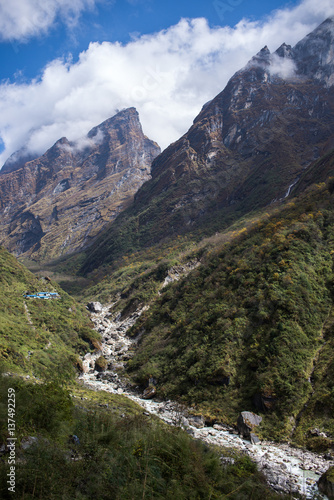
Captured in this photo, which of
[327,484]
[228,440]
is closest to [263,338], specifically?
[228,440]

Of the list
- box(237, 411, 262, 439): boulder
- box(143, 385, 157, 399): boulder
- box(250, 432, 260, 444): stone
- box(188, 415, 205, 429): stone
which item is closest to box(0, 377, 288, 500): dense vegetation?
box(250, 432, 260, 444): stone

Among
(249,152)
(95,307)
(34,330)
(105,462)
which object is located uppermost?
(249,152)

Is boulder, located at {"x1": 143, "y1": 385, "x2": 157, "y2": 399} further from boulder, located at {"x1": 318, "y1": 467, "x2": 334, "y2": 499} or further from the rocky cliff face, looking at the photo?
the rocky cliff face

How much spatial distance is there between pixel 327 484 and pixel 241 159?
570 feet

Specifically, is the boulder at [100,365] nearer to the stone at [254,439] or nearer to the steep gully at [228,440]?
the steep gully at [228,440]

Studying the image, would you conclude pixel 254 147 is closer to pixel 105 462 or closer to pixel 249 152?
pixel 249 152

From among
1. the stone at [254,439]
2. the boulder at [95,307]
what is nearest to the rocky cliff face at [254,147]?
the boulder at [95,307]

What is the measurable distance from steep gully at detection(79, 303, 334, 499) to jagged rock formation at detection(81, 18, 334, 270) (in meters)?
90.9

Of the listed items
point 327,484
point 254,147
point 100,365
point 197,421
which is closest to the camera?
point 327,484

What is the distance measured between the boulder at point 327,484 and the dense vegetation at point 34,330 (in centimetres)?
2070

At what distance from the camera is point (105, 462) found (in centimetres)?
873

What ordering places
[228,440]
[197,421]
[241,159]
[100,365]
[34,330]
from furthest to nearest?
[241,159] → [100,365] → [34,330] → [197,421] → [228,440]

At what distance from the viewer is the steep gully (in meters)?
15.8

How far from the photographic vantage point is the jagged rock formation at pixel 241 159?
141 metres
